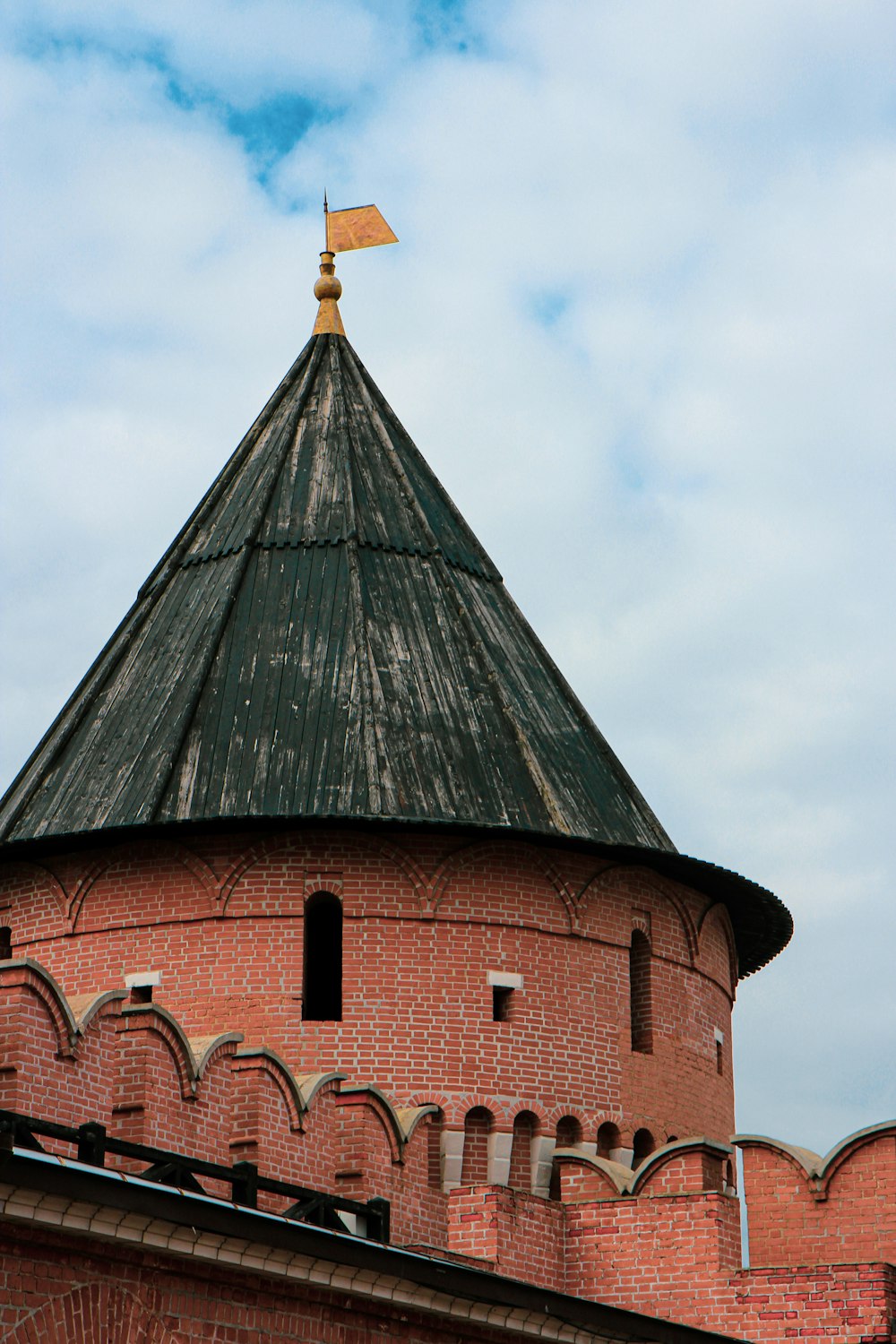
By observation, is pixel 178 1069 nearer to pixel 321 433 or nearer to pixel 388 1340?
pixel 388 1340

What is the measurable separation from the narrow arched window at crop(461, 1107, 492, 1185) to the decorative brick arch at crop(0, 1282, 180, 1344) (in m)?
6.22

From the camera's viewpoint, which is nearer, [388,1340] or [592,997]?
[388,1340]

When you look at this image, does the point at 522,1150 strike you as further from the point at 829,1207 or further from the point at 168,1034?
the point at 168,1034

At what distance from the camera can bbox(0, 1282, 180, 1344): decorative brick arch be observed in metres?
10.1

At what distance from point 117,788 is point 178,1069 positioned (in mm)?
4737

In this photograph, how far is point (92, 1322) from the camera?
408 inches

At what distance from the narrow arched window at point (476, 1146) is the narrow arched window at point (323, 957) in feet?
4.40

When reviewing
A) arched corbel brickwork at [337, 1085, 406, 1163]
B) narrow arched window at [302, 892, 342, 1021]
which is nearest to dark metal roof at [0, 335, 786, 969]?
narrow arched window at [302, 892, 342, 1021]

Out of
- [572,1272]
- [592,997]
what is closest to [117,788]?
[592,997]

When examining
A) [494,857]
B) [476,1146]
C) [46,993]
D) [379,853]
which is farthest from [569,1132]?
[46,993]

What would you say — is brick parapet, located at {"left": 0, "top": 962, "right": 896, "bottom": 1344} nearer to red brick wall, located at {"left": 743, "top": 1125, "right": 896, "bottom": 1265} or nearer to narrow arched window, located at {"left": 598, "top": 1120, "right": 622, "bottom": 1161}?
red brick wall, located at {"left": 743, "top": 1125, "right": 896, "bottom": 1265}

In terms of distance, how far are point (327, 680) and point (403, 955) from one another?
263cm

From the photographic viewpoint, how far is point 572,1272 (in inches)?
600

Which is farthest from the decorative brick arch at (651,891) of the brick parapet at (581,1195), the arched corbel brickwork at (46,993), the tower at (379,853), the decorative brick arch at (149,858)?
the arched corbel brickwork at (46,993)
